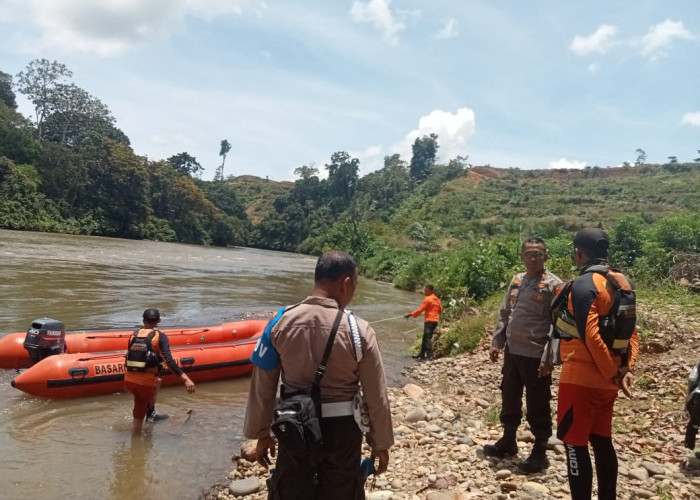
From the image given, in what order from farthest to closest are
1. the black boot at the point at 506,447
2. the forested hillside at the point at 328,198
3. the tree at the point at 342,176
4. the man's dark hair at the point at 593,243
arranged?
the tree at the point at 342,176
the forested hillside at the point at 328,198
the black boot at the point at 506,447
the man's dark hair at the point at 593,243

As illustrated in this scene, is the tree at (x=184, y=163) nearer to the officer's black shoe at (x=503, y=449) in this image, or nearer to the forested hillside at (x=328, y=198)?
the forested hillside at (x=328, y=198)

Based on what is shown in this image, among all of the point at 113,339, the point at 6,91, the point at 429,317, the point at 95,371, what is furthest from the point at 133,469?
the point at 6,91

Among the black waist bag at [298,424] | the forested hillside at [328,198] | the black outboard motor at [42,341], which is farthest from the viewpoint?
the forested hillside at [328,198]

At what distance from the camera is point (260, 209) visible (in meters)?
97.3

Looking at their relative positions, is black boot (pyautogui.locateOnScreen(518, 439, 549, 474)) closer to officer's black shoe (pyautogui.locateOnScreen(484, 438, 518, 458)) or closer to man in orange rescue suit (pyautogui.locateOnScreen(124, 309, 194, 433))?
officer's black shoe (pyautogui.locateOnScreen(484, 438, 518, 458))

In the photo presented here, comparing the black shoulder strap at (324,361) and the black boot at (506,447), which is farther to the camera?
the black boot at (506,447)

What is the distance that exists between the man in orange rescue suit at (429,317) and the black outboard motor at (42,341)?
602 centimetres

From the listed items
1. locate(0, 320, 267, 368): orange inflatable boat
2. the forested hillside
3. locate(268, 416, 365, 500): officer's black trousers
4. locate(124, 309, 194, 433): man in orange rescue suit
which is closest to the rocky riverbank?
locate(124, 309, 194, 433): man in orange rescue suit

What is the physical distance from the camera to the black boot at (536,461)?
3.87 meters

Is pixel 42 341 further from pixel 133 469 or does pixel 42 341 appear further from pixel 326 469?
pixel 326 469

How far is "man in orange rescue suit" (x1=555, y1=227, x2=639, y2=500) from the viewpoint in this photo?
9.46 feet

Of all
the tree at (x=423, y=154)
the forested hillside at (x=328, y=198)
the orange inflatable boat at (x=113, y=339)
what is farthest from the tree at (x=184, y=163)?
the orange inflatable boat at (x=113, y=339)

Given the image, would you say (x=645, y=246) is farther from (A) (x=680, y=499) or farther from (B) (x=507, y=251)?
(A) (x=680, y=499)

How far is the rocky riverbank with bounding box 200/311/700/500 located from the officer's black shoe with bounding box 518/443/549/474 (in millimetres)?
91
